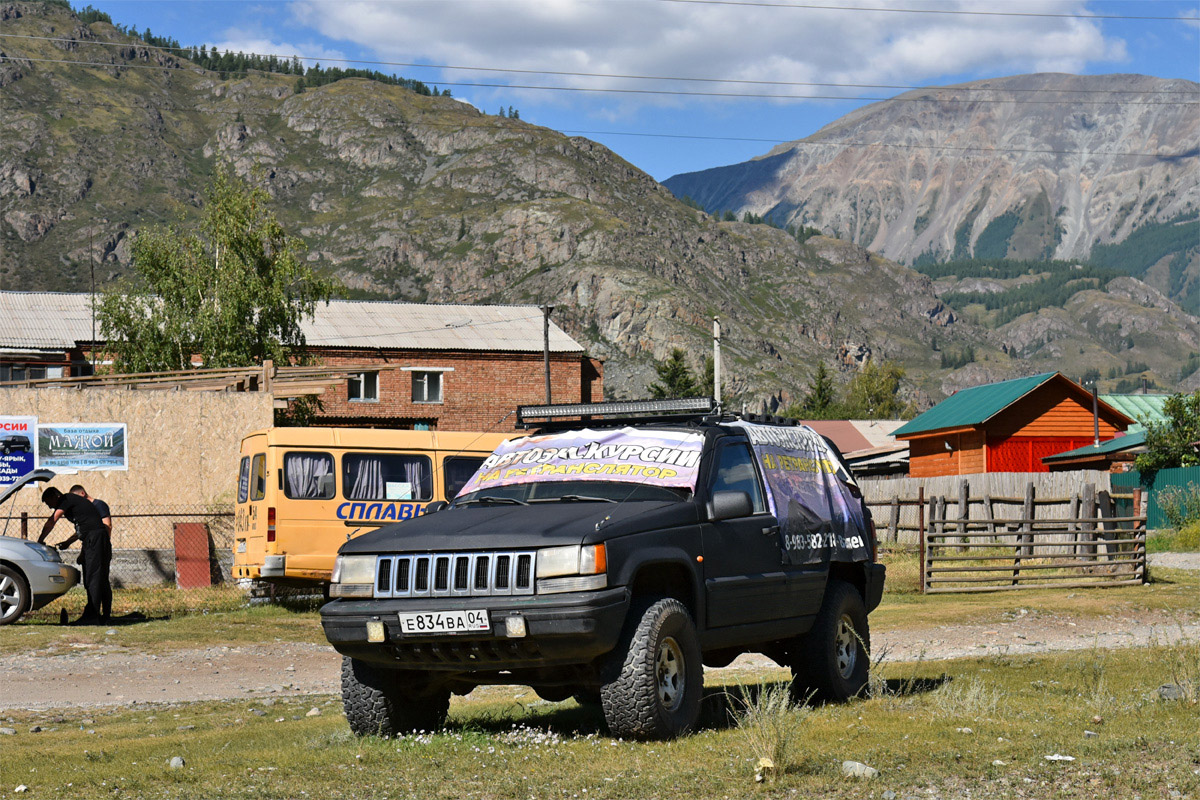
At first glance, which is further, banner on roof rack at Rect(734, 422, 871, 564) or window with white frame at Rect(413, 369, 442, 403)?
window with white frame at Rect(413, 369, 442, 403)

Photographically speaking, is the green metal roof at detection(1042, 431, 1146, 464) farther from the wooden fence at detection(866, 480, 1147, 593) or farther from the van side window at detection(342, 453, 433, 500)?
the van side window at detection(342, 453, 433, 500)

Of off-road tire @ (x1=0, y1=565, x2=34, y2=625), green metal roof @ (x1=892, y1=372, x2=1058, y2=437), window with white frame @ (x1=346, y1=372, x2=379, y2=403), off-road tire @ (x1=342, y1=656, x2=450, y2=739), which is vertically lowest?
off-road tire @ (x1=0, y1=565, x2=34, y2=625)

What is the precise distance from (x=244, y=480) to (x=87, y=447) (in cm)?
639

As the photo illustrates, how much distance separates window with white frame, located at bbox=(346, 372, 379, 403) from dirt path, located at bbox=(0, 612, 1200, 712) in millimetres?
45098

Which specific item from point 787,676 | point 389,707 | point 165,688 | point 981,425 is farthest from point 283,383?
point 981,425

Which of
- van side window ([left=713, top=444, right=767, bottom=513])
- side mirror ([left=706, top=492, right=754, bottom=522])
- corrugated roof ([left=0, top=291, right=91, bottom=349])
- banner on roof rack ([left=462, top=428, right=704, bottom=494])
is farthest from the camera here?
corrugated roof ([left=0, top=291, right=91, bottom=349])

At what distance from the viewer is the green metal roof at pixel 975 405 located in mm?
49656

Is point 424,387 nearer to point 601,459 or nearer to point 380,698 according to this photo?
point 601,459

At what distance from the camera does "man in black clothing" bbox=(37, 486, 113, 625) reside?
16641 mm

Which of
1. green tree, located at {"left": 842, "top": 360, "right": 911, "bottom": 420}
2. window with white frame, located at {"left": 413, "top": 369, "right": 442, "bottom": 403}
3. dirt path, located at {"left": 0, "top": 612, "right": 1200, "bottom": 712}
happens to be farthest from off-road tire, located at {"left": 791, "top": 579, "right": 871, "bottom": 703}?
green tree, located at {"left": 842, "top": 360, "right": 911, "bottom": 420}

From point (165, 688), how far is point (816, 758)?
7271mm

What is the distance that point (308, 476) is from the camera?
18641 mm

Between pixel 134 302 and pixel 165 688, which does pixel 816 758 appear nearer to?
pixel 165 688

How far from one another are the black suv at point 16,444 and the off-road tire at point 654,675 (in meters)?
20.0
